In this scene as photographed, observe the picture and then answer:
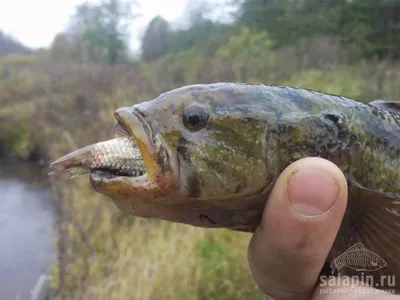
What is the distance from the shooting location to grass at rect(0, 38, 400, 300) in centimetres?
534

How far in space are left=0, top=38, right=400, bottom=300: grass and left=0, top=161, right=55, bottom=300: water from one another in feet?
2.54

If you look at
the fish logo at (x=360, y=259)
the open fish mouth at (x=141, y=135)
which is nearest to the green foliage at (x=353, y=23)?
the fish logo at (x=360, y=259)

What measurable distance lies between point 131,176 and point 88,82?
16726 millimetres

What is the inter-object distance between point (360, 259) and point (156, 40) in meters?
34.6

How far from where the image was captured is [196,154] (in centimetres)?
172

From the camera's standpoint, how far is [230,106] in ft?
6.03

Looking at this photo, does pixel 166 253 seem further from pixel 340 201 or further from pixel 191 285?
pixel 340 201

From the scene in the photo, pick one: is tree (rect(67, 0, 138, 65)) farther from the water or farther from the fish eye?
the fish eye

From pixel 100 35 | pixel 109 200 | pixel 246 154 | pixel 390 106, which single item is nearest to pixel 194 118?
pixel 246 154

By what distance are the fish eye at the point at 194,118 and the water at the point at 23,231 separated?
6.83 metres

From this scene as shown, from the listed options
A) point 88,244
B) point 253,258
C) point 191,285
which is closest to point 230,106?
point 253,258

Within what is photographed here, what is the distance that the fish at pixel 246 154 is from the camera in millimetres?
1690

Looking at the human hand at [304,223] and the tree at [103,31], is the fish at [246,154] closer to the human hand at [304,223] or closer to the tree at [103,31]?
the human hand at [304,223]

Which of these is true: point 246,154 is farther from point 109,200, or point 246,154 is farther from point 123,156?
point 109,200
